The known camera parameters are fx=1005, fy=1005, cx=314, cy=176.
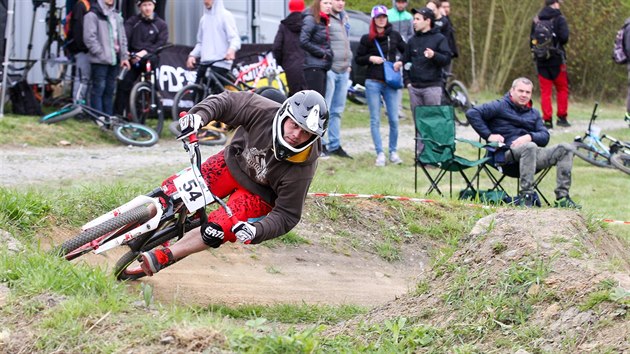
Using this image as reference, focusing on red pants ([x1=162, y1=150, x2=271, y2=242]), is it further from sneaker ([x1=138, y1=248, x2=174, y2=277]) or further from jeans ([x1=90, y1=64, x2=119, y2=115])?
jeans ([x1=90, y1=64, x2=119, y2=115])

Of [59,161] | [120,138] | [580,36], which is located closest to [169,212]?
[59,161]

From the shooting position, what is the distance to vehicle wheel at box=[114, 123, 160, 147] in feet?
47.0

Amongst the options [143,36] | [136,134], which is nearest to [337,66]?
[136,134]

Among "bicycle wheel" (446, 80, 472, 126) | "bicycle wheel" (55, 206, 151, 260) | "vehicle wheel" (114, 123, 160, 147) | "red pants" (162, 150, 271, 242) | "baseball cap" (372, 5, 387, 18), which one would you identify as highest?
"baseball cap" (372, 5, 387, 18)

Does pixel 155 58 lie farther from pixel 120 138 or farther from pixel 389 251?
pixel 389 251

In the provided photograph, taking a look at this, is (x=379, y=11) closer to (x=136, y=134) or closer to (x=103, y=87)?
(x=136, y=134)

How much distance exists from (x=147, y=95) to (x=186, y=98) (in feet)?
2.11

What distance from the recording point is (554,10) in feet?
61.2

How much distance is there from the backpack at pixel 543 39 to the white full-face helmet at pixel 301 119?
1266cm

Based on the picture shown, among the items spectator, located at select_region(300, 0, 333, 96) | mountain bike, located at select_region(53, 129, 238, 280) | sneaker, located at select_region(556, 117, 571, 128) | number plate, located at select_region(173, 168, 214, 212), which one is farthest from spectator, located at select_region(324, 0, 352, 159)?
sneaker, located at select_region(556, 117, 571, 128)

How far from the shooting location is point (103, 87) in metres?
14.8

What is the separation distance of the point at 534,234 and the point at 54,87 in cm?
1194

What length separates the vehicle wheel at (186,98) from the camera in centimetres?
1492

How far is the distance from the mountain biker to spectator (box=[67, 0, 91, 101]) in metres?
7.90
